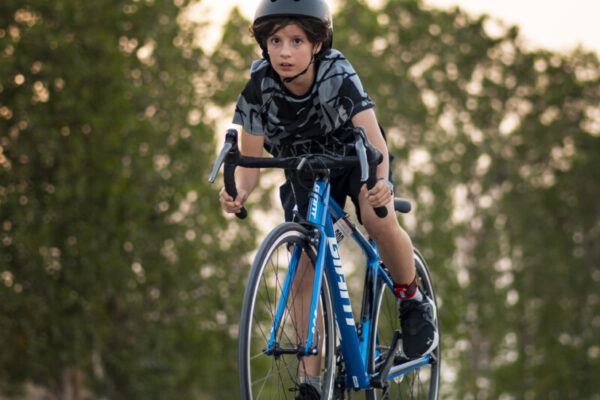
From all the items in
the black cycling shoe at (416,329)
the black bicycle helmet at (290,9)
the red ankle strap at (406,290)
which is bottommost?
the black cycling shoe at (416,329)

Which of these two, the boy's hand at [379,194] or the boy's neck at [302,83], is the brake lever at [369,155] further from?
the boy's neck at [302,83]

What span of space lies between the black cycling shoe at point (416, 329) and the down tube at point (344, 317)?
450mm

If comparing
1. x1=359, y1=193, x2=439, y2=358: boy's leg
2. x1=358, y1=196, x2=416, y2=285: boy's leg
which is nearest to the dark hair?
x1=358, y1=196, x2=416, y2=285: boy's leg

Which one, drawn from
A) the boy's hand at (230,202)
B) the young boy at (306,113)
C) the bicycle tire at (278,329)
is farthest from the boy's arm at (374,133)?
the boy's hand at (230,202)

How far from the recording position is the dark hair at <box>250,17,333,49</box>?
136 inches

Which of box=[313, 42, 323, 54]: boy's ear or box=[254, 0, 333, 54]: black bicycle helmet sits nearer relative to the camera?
box=[254, 0, 333, 54]: black bicycle helmet

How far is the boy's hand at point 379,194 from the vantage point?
3.35 meters

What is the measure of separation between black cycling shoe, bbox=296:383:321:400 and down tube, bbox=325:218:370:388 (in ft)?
0.77

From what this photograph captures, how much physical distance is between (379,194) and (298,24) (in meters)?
0.76

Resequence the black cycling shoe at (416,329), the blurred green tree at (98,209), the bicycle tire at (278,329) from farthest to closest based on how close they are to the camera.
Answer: the blurred green tree at (98,209) < the black cycling shoe at (416,329) < the bicycle tire at (278,329)

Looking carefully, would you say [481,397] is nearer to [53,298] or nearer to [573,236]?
[573,236]

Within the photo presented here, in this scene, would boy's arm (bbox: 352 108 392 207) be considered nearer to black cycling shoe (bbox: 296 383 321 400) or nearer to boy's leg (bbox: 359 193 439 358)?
boy's leg (bbox: 359 193 439 358)

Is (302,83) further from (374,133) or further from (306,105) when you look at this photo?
(374,133)

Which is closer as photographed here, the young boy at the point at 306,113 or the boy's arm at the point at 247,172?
the young boy at the point at 306,113
